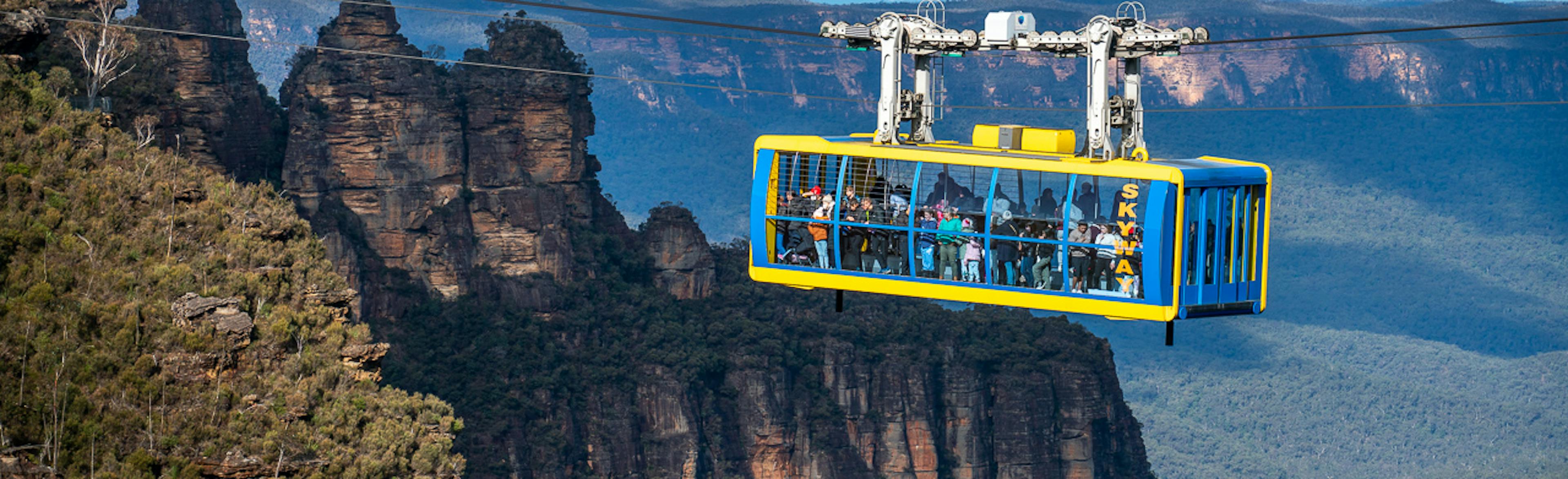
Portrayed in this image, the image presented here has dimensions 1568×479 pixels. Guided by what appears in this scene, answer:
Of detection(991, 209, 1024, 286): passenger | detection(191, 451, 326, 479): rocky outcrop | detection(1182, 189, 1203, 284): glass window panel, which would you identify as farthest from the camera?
detection(191, 451, 326, 479): rocky outcrop

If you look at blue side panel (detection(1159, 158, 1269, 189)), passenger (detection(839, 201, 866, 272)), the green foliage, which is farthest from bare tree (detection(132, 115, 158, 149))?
blue side panel (detection(1159, 158, 1269, 189))

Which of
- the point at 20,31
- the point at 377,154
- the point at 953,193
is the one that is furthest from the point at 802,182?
the point at 377,154

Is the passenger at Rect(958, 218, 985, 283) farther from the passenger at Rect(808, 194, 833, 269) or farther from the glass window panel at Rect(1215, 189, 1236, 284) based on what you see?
the glass window panel at Rect(1215, 189, 1236, 284)

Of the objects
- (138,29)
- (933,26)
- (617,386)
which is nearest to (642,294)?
(617,386)

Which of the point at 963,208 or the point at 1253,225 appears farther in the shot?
the point at 963,208

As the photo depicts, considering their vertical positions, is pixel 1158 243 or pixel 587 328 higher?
pixel 1158 243

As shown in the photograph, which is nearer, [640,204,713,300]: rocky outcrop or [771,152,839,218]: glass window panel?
[771,152,839,218]: glass window panel

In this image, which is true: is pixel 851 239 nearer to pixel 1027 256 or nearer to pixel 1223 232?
pixel 1027 256

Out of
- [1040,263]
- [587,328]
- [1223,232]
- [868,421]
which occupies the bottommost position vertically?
[868,421]
